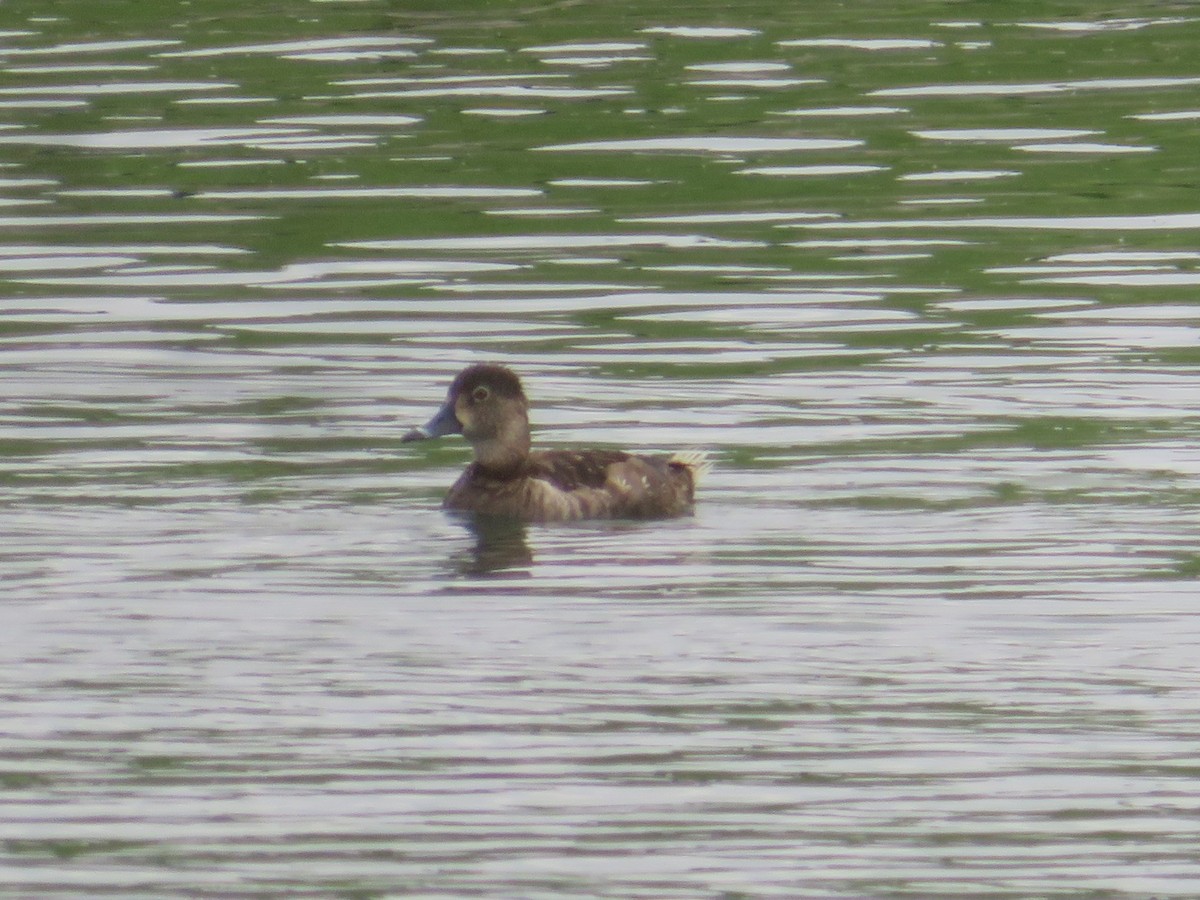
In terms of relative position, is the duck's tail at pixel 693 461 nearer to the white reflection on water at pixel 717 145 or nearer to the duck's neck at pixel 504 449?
the duck's neck at pixel 504 449

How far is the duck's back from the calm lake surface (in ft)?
0.43

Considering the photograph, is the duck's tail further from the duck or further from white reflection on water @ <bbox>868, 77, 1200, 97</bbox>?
white reflection on water @ <bbox>868, 77, 1200, 97</bbox>

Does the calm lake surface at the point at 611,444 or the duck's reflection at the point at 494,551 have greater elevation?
the calm lake surface at the point at 611,444

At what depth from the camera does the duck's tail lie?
13.0 metres

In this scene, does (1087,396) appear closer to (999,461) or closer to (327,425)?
(999,461)

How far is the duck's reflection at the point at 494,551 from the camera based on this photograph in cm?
1183

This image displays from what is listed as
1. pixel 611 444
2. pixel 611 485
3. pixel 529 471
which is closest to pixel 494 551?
pixel 611 485

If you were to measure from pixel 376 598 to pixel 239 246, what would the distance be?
770 centimetres

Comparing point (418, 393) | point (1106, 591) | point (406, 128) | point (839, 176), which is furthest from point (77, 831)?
point (406, 128)

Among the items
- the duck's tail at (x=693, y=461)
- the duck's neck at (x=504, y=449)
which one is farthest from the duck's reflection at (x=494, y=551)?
A: the duck's tail at (x=693, y=461)

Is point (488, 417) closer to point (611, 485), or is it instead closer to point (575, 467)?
point (575, 467)

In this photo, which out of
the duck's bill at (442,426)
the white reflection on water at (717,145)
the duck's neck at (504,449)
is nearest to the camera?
the duck's neck at (504,449)

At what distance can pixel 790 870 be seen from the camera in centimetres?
791

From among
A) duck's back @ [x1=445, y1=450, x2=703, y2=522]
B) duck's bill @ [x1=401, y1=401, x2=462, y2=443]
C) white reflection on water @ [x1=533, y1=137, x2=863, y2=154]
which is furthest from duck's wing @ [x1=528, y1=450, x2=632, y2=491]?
white reflection on water @ [x1=533, y1=137, x2=863, y2=154]
